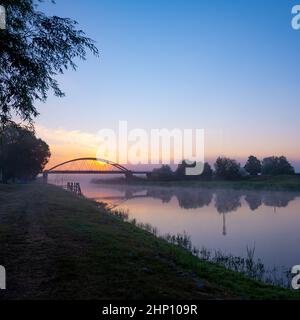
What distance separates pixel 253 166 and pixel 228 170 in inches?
873

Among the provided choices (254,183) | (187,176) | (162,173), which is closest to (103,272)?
(254,183)

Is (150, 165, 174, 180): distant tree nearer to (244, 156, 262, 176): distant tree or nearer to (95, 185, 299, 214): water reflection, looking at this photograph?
(244, 156, 262, 176): distant tree

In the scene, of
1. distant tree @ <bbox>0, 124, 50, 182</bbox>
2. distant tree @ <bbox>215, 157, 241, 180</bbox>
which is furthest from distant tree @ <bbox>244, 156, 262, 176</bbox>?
distant tree @ <bbox>0, 124, 50, 182</bbox>

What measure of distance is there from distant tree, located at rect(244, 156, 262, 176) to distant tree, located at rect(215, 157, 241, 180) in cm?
1177

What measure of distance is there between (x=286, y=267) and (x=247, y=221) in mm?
16626

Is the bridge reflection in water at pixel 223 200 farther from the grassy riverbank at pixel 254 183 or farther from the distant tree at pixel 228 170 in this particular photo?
the distant tree at pixel 228 170

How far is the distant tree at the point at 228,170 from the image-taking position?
122812 mm

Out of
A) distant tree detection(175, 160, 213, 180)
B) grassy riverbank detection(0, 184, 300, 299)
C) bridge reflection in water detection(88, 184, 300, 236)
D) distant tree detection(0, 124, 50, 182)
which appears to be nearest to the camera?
grassy riverbank detection(0, 184, 300, 299)

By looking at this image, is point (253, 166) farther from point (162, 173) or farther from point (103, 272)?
point (103, 272)

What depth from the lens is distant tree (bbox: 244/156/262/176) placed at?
140500 millimetres

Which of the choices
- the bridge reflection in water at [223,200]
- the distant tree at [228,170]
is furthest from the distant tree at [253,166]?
the bridge reflection in water at [223,200]

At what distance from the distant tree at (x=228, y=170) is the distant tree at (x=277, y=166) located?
1973 centimetres

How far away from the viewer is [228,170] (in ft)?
403

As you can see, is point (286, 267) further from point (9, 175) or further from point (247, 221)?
point (9, 175)
